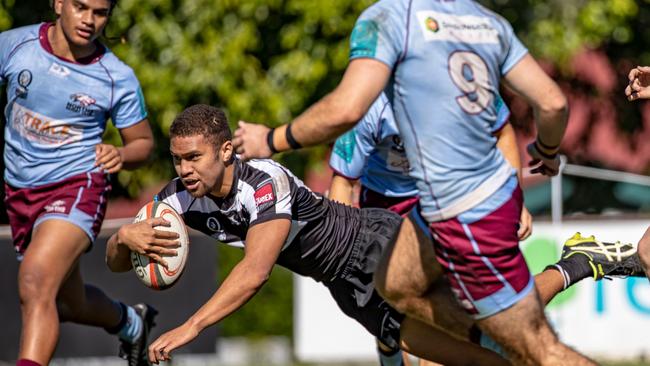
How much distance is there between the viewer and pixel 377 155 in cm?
706

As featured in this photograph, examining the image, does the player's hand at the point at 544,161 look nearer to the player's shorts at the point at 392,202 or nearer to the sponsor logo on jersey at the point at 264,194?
the sponsor logo on jersey at the point at 264,194

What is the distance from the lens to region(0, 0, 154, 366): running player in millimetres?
7141

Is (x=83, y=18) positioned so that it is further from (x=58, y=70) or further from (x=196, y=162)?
(x=196, y=162)

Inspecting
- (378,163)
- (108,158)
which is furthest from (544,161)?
(108,158)

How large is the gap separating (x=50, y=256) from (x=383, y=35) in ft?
8.82

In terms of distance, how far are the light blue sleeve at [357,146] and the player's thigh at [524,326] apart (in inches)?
74.0

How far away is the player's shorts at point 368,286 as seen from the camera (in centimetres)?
630

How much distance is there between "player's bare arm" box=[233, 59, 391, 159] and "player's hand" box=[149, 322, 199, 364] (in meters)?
0.87

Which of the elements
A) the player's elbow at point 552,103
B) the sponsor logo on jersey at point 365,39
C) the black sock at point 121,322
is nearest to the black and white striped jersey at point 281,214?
the sponsor logo on jersey at point 365,39

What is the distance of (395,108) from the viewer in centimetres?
520

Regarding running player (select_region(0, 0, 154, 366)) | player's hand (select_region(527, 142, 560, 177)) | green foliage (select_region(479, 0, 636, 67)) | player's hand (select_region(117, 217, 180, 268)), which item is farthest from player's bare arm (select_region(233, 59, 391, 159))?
green foliage (select_region(479, 0, 636, 67))

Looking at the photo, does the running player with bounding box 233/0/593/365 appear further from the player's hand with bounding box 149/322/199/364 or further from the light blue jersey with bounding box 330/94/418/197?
the light blue jersey with bounding box 330/94/418/197

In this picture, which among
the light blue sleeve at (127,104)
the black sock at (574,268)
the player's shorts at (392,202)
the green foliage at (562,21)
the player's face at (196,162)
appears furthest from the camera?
the green foliage at (562,21)

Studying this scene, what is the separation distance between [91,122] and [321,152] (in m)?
7.61
